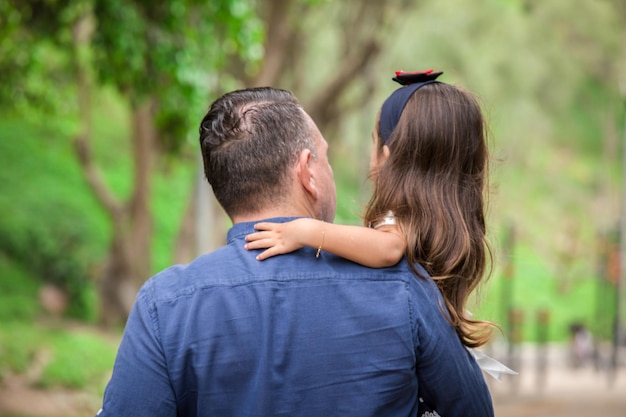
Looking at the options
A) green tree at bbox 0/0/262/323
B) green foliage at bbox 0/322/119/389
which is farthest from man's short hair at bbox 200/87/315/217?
green foliage at bbox 0/322/119/389

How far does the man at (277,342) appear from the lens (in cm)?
188

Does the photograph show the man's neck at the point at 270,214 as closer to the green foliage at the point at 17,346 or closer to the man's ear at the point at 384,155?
the man's ear at the point at 384,155

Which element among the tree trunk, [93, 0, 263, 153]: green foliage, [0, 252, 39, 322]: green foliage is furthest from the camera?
[0, 252, 39, 322]: green foliage

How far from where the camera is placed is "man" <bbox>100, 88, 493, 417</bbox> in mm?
1884

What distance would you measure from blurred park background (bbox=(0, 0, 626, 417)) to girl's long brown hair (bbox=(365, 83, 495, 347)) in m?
0.24

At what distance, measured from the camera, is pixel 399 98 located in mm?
2168

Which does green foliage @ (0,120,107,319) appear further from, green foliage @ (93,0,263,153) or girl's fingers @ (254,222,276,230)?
girl's fingers @ (254,222,276,230)

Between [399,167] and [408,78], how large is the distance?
0.24 m

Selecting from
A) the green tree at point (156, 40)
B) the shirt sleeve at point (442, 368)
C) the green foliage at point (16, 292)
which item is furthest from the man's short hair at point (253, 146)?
the green foliage at point (16, 292)

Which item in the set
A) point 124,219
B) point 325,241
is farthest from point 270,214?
point 124,219

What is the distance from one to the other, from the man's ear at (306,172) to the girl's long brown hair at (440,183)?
0.21 meters

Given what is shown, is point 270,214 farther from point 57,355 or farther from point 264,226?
point 57,355

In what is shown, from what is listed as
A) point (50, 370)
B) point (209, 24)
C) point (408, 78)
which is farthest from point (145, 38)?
point (50, 370)

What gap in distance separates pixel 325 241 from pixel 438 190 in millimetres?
328
